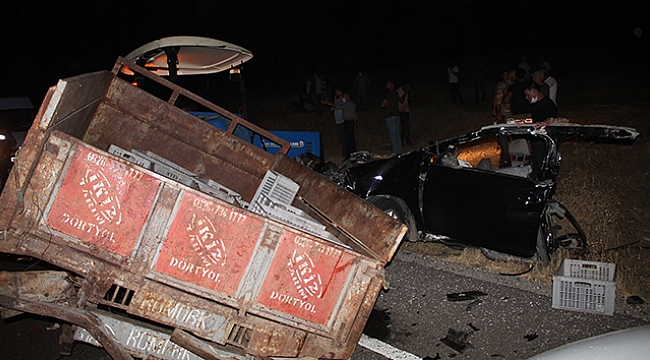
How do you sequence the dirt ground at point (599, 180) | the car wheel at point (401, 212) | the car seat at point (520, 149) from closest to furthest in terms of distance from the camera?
the dirt ground at point (599, 180) < the car wheel at point (401, 212) < the car seat at point (520, 149)

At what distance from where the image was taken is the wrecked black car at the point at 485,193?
5922 millimetres

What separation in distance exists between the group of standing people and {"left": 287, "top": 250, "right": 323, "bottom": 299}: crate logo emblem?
5.56m

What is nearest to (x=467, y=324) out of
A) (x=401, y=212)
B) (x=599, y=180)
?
(x=401, y=212)

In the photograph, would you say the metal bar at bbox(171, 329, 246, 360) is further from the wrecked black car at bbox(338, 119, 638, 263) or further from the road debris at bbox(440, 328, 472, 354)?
the wrecked black car at bbox(338, 119, 638, 263)

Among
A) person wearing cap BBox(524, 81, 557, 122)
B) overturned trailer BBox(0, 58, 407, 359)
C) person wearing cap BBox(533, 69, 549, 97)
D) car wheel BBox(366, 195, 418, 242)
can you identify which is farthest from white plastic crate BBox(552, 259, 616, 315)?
person wearing cap BBox(533, 69, 549, 97)

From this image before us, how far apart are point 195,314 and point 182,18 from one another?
Result: 159ft

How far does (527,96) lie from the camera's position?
8484 mm

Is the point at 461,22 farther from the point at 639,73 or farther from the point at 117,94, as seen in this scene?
the point at 117,94

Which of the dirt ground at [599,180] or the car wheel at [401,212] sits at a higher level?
the dirt ground at [599,180]

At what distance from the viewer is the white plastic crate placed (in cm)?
510

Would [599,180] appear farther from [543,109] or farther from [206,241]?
[206,241]

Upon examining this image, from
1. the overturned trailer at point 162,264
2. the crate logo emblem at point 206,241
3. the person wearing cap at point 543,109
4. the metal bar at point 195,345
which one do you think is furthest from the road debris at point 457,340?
the person wearing cap at point 543,109

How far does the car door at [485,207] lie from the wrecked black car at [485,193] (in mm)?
11

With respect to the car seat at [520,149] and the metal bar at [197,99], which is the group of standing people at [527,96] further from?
the metal bar at [197,99]
